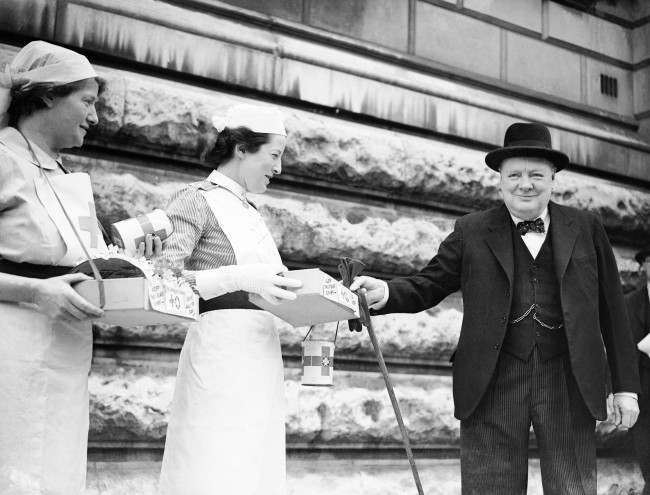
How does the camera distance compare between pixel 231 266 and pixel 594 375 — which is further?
pixel 594 375

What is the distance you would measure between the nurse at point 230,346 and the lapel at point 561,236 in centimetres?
108

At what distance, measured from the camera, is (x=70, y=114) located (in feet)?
9.27

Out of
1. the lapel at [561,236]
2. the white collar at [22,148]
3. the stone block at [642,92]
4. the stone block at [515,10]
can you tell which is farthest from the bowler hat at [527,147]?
the stone block at [642,92]

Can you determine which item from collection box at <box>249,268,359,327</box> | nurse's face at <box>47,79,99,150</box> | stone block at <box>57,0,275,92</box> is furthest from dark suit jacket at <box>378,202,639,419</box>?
stone block at <box>57,0,275,92</box>

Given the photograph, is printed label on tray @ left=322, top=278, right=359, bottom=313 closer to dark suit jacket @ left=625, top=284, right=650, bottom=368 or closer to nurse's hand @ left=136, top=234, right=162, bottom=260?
nurse's hand @ left=136, top=234, right=162, bottom=260

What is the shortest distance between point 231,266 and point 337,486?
2.15m

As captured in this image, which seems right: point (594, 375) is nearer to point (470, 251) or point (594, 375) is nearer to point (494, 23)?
point (470, 251)

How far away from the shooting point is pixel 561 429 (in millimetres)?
3414

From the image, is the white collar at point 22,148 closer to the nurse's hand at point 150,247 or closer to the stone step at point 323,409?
the nurse's hand at point 150,247

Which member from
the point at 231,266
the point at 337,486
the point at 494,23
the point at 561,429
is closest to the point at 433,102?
the point at 494,23

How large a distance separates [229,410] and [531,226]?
145 cm

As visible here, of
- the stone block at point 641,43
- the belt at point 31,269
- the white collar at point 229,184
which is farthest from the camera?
the stone block at point 641,43

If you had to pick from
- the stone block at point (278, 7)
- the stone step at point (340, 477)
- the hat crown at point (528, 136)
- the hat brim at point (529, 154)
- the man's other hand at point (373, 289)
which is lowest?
the stone step at point (340, 477)

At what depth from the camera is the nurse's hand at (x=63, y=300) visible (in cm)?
245
